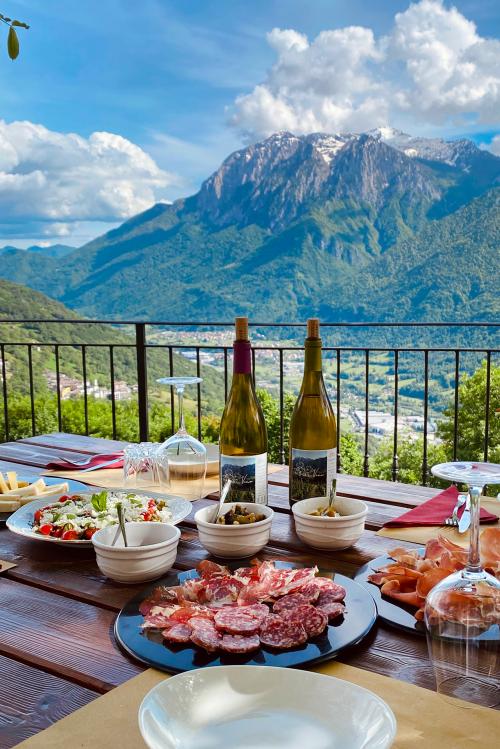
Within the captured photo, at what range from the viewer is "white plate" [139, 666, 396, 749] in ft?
1.77

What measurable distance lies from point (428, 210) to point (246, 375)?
3662 cm

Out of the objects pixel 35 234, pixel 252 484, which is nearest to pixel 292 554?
pixel 252 484

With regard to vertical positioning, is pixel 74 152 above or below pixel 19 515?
above

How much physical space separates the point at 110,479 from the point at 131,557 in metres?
0.66

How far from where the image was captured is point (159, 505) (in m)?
1.20

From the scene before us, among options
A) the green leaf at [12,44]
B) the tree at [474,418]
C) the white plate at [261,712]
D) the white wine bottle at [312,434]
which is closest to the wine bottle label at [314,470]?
the white wine bottle at [312,434]

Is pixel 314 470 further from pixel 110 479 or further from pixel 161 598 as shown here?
pixel 110 479

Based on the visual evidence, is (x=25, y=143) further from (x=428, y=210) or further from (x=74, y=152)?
(x=428, y=210)

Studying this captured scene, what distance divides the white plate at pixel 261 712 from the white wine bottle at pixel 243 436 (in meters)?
0.54

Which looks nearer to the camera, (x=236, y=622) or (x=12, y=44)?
(x=236, y=622)

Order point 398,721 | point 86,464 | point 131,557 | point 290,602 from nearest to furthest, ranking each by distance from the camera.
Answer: point 398,721
point 290,602
point 131,557
point 86,464

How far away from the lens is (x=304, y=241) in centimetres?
3431

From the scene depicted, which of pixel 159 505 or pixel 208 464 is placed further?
pixel 208 464

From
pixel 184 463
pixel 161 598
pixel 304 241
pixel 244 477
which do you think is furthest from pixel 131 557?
pixel 304 241
